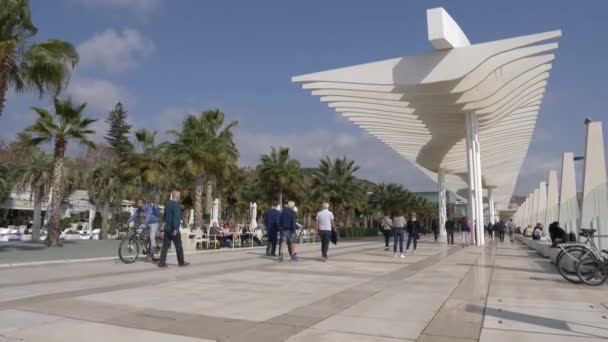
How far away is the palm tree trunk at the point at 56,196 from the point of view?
18.1 meters

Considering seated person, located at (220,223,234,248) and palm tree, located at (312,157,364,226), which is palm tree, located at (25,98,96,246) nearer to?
seated person, located at (220,223,234,248)

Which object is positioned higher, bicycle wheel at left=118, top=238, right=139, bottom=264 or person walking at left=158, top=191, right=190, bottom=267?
person walking at left=158, top=191, right=190, bottom=267

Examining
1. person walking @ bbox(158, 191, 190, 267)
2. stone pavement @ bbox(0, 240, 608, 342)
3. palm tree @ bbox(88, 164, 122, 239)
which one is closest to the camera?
stone pavement @ bbox(0, 240, 608, 342)

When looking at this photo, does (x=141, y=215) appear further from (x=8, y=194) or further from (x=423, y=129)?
(x=8, y=194)

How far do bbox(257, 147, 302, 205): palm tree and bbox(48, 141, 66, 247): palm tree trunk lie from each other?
23530 mm

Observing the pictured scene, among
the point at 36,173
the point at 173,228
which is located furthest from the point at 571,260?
the point at 36,173

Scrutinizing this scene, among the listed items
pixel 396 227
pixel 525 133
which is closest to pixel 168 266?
pixel 396 227

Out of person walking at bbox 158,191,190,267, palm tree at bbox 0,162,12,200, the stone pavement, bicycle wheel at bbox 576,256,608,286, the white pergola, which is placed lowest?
the stone pavement

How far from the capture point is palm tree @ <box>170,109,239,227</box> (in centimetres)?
2658

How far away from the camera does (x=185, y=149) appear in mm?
27016

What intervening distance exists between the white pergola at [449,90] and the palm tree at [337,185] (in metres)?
14.4

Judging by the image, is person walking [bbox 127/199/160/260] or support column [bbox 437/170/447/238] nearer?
person walking [bbox 127/199/160/260]

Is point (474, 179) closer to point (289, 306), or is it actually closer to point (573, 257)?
point (573, 257)

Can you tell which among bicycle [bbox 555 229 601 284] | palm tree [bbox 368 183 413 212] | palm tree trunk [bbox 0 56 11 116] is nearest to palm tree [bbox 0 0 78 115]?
palm tree trunk [bbox 0 56 11 116]
